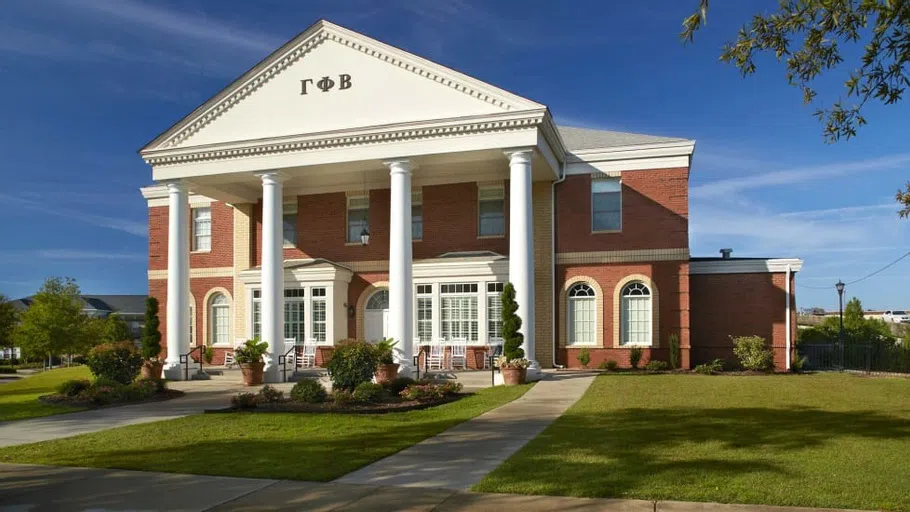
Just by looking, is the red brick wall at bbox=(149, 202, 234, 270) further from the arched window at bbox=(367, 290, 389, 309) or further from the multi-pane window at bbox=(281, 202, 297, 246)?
the arched window at bbox=(367, 290, 389, 309)

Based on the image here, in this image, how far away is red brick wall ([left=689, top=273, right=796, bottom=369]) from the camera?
23562 millimetres

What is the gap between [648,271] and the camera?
23562 millimetres

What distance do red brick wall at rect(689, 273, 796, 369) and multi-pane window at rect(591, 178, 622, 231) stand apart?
354 centimetres

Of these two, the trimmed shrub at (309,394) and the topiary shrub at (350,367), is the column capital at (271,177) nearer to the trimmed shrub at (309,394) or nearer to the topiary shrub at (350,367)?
the topiary shrub at (350,367)

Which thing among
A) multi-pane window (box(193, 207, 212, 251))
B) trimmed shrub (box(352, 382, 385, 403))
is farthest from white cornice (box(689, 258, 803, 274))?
multi-pane window (box(193, 207, 212, 251))

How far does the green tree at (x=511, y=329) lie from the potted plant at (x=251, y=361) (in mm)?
7371

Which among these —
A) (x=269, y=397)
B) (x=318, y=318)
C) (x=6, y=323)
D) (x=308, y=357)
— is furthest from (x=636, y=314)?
(x=6, y=323)

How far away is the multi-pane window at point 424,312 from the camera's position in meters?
25.2

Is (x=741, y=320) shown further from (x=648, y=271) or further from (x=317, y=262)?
(x=317, y=262)

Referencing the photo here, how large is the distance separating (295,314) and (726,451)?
2008 cm

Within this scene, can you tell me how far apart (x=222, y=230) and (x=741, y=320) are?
2040 centimetres

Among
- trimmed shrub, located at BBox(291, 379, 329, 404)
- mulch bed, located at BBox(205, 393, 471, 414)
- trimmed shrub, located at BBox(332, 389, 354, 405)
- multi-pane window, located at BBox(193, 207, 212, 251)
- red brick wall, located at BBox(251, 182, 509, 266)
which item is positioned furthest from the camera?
multi-pane window, located at BBox(193, 207, 212, 251)

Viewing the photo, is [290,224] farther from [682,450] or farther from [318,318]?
[682,450]

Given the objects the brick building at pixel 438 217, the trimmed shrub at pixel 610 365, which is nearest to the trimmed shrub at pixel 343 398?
the brick building at pixel 438 217
